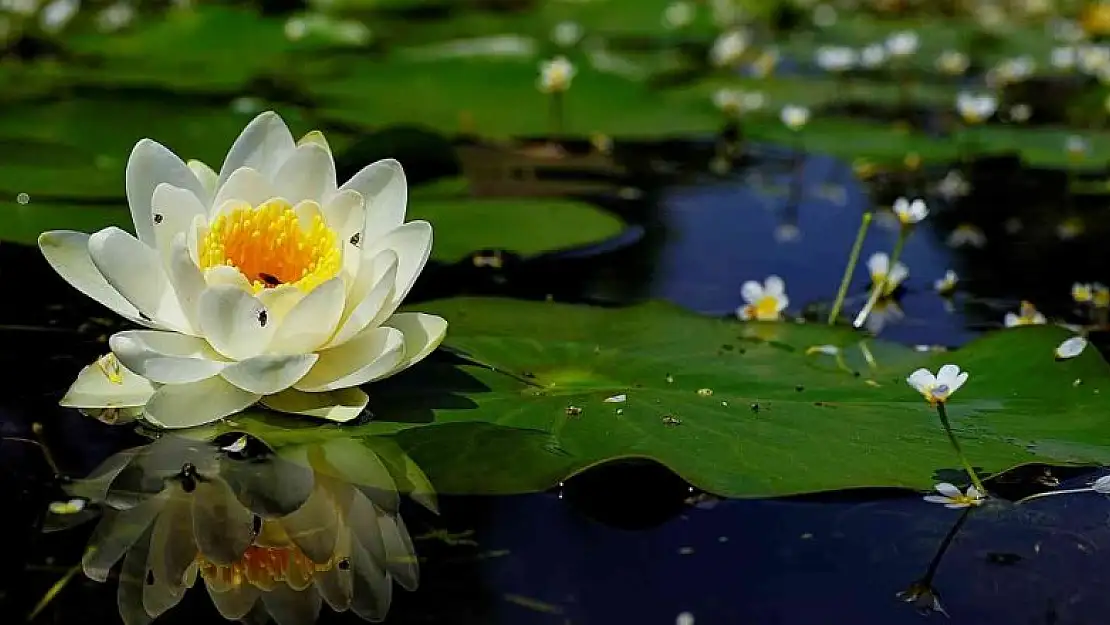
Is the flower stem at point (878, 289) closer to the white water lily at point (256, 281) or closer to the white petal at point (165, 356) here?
the white water lily at point (256, 281)

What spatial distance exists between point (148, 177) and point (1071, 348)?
139 cm

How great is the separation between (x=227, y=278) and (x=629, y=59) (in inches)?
181

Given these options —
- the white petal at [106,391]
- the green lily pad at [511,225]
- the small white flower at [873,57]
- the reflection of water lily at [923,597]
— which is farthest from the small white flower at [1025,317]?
the small white flower at [873,57]

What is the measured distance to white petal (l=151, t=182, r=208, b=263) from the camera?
5.09 feet

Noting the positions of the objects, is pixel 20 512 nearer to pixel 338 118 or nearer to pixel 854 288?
pixel 854 288

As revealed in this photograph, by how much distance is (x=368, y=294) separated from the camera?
1530 millimetres

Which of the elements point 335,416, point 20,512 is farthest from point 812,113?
point 20,512

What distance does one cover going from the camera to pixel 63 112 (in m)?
3.12

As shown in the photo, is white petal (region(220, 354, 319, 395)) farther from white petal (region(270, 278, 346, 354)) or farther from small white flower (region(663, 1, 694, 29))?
small white flower (region(663, 1, 694, 29))

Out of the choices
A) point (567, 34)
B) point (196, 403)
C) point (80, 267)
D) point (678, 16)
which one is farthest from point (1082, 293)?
point (678, 16)

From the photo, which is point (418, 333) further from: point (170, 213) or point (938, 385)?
point (938, 385)

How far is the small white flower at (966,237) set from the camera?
3.02m

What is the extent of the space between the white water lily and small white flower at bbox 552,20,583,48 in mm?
4098

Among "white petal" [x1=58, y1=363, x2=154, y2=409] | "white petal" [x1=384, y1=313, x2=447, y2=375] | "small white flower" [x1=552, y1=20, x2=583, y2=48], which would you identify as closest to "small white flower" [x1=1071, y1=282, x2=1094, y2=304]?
"white petal" [x1=384, y1=313, x2=447, y2=375]
